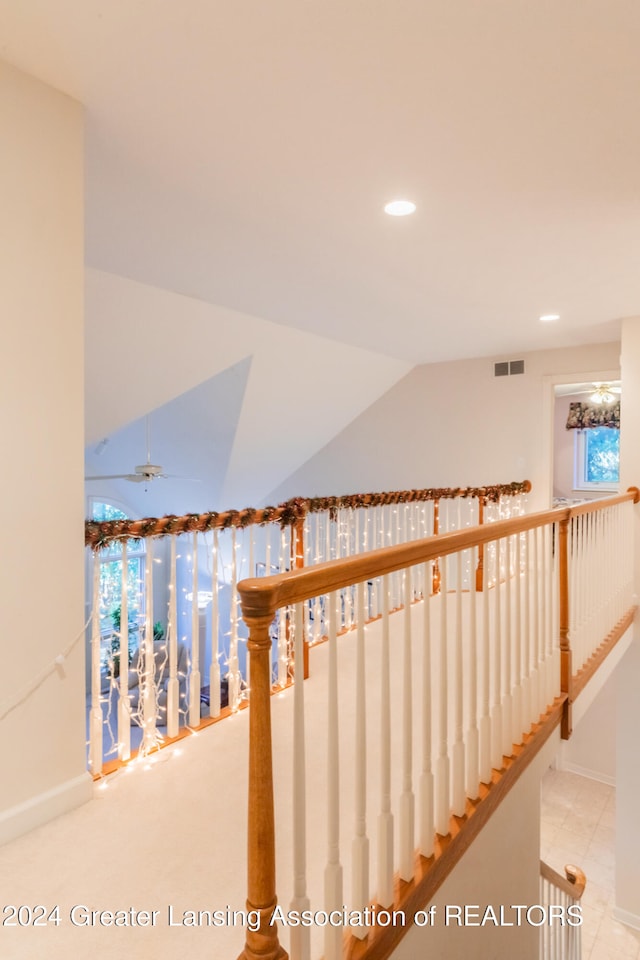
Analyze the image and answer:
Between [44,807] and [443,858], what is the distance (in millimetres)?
1356

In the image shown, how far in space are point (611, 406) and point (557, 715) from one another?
6.94 metres

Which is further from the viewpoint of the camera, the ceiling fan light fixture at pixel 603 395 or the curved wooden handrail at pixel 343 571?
the ceiling fan light fixture at pixel 603 395

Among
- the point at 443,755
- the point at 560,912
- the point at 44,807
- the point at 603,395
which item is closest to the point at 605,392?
the point at 603,395

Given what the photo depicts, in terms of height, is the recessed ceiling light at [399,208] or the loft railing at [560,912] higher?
the recessed ceiling light at [399,208]

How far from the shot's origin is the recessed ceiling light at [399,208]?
8.93 feet

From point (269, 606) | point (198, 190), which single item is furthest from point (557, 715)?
point (198, 190)

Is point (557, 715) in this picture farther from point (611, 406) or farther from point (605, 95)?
point (611, 406)

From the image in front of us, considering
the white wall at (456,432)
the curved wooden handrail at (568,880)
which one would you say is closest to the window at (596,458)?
the white wall at (456,432)

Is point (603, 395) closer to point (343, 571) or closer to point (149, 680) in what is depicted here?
point (149, 680)

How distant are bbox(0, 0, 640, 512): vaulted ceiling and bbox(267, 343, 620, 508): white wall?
6.01 ft

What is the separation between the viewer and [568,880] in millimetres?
3477

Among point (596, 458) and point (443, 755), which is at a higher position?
point (596, 458)

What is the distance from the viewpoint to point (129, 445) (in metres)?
7.55

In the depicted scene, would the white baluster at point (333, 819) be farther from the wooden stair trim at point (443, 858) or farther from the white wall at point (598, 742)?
the white wall at point (598, 742)
